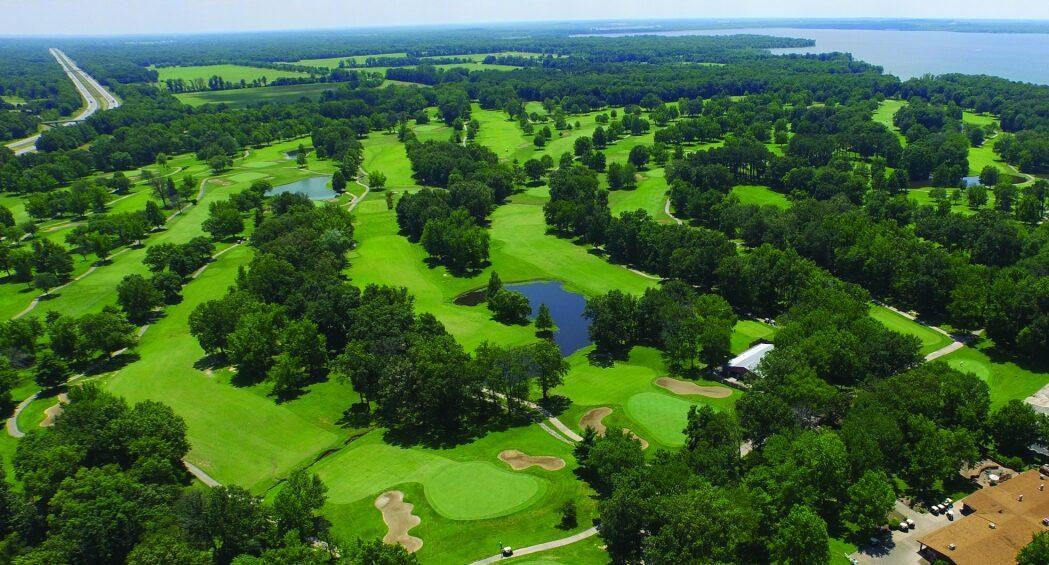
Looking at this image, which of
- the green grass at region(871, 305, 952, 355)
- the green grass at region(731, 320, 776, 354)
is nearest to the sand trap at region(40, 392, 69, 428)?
the green grass at region(731, 320, 776, 354)

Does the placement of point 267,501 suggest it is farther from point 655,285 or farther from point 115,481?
point 655,285

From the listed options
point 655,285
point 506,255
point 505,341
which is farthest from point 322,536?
point 506,255

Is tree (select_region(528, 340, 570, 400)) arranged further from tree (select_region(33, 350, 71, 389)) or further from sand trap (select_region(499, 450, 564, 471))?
tree (select_region(33, 350, 71, 389))

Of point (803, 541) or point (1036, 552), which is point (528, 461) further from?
point (1036, 552)

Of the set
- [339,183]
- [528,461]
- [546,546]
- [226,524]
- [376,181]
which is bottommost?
[528,461]

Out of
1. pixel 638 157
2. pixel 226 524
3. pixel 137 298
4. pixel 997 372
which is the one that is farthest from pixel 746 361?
pixel 638 157
